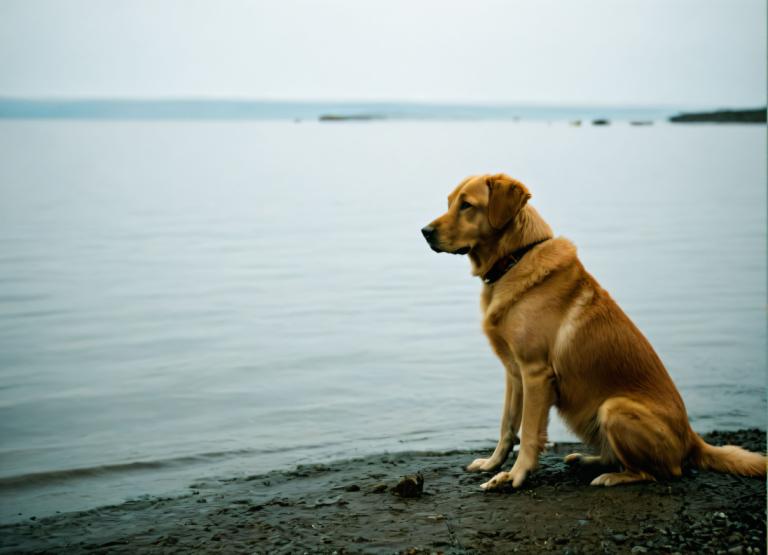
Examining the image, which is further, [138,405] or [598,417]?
[138,405]

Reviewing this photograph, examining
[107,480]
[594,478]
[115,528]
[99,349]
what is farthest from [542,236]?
[99,349]

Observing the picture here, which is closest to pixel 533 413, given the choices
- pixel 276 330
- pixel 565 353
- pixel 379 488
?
pixel 565 353

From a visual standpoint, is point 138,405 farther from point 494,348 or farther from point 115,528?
point 494,348

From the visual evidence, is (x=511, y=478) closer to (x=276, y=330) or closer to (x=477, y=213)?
(x=477, y=213)

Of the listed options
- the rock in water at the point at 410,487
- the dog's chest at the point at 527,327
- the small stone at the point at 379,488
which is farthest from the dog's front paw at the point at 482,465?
the dog's chest at the point at 527,327

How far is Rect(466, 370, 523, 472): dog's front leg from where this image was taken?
20.0 ft

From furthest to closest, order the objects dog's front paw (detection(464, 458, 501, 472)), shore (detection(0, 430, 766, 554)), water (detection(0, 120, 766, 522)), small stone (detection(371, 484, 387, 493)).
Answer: water (detection(0, 120, 766, 522))
dog's front paw (detection(464, 458, 501, 472))
small stone (detection(371, 484, 387, 493))
shore (detection(0, 430, 766, 554))

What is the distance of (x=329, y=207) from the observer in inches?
1238

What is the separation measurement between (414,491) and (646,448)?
1.65 metres

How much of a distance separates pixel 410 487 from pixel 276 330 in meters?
7.01

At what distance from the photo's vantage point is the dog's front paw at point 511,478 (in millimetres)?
5910

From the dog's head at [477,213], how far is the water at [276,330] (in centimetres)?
276

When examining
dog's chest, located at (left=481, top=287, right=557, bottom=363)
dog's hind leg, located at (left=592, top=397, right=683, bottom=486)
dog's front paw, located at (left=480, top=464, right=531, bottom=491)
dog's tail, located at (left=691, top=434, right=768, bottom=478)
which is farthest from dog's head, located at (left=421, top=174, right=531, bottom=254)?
dog's tail, located at (left=691, top=434, right=768, bottom=478)

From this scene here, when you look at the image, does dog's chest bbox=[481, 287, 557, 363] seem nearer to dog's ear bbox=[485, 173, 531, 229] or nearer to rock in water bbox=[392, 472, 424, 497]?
dog's ear bbox=[485, 173, 531, 229]
